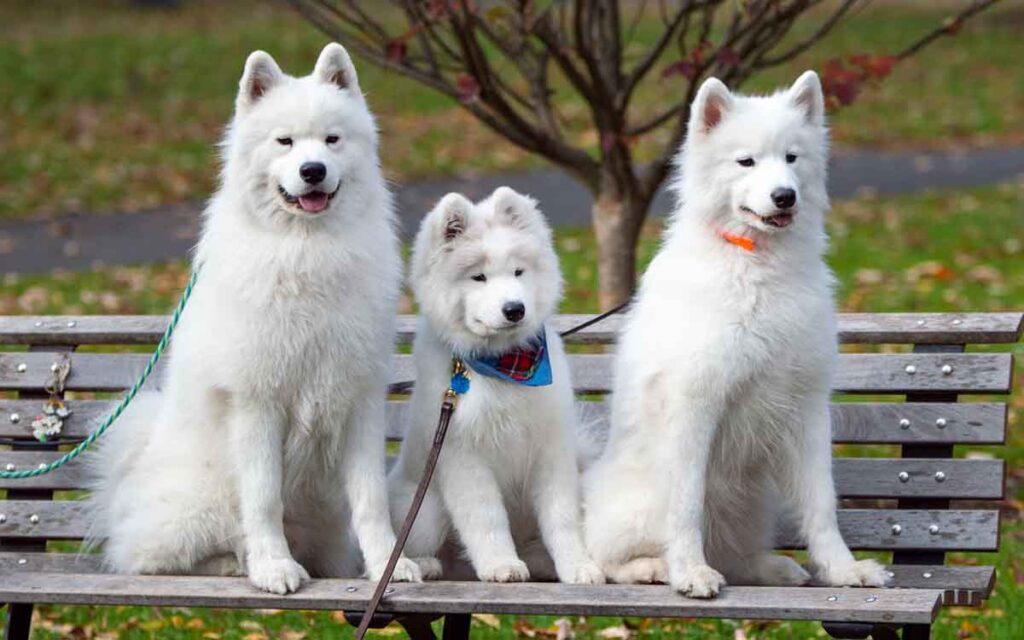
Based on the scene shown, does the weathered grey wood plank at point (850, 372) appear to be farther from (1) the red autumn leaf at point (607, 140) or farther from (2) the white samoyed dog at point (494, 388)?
(1) the red autumn leaf at point (607, 140)

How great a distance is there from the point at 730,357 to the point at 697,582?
23.5 inches

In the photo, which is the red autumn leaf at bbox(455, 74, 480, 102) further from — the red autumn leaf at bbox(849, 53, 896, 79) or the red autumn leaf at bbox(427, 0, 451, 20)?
the red autumn leaf at bbox(849, 53, 896, 79)

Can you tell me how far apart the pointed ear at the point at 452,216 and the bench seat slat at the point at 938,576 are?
156 cm

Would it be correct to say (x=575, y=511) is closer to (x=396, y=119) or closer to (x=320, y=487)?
(x=320, y=487)

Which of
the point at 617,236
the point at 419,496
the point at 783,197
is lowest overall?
the point at 419,496

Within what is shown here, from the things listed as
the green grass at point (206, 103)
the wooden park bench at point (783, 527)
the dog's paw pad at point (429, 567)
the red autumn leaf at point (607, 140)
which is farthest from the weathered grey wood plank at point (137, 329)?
the green grass at point (206, 103)

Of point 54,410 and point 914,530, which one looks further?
point 54,410

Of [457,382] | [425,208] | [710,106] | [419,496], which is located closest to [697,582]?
[419,496]

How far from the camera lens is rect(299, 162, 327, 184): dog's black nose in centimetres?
387

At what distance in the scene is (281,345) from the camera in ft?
13.2

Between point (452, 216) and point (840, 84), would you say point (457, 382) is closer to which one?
point (452, 216)

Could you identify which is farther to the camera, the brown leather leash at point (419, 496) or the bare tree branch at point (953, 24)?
the bare tree branch at point (953, 24)

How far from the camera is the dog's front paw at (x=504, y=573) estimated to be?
159 inches

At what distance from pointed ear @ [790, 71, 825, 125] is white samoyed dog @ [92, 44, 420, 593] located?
1.17 meters
